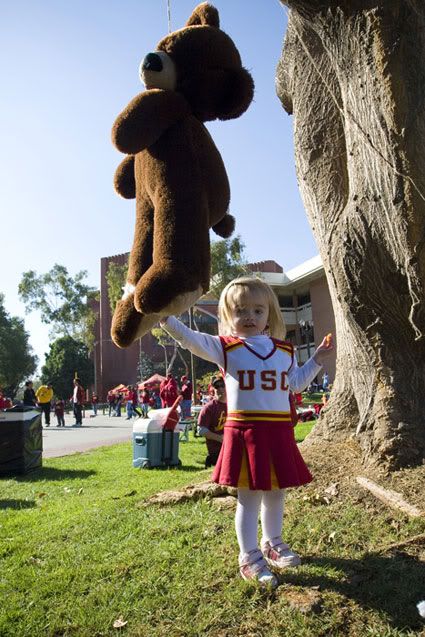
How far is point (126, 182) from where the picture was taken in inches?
124

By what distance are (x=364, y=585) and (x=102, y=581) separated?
1.42 m

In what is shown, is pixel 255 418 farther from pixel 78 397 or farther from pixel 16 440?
pixel 78 397

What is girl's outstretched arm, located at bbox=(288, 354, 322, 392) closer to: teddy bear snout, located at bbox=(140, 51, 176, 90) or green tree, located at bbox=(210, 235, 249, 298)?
teddy bear snout, located at bbox=(140, 51, 176, 90)

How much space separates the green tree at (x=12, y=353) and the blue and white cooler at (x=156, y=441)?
48.7 m

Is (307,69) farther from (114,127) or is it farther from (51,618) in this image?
(51,618)

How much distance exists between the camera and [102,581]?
2809mm

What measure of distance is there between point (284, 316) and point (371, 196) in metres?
38.4

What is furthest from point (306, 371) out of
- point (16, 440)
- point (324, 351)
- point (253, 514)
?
point (16, 440)

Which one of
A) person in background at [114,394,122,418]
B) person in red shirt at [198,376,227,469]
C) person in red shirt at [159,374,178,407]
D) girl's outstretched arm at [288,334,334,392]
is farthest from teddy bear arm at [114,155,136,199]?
person in background at [114,394,122,418]

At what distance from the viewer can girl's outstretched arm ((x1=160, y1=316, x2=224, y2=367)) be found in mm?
2609

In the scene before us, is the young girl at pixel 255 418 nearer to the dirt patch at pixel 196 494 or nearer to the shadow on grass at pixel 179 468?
the dirt patch at pixel 196 494

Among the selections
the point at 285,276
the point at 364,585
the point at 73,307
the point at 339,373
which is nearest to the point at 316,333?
the point at 285,276

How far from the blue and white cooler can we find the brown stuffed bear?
503 centimetres

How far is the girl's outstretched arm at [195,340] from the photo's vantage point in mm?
2609
